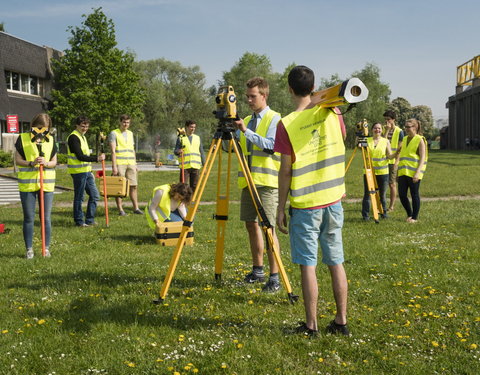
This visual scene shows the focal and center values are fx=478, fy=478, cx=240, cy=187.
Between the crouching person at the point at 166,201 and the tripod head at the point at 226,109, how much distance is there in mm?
3643

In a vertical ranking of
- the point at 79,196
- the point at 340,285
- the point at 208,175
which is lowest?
the point at 340,285

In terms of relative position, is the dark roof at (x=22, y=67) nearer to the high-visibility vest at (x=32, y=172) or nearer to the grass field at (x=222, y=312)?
the high-visibility vest at (x=32, y=172)

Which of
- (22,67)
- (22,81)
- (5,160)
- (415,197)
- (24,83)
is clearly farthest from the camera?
(24,83)

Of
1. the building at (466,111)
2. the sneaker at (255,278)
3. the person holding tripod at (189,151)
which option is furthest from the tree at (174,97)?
the sneaker at (255,278)

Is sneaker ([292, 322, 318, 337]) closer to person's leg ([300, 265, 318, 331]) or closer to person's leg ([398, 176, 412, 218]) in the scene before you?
person's leg ([300, 265, 318, 331])

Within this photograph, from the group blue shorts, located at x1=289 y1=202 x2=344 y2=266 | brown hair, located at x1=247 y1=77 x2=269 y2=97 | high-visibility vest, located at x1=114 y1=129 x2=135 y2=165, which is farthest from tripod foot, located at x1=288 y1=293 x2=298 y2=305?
high-visibility vest, located at x1=114 y1=129 x2=135 y2=165

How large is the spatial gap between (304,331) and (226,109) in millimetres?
2305

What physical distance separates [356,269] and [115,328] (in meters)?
3.43

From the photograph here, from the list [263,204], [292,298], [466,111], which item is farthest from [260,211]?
[466,111]

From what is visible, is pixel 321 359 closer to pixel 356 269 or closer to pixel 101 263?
pixel 356 269

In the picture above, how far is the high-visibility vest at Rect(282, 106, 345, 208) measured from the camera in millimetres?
3992

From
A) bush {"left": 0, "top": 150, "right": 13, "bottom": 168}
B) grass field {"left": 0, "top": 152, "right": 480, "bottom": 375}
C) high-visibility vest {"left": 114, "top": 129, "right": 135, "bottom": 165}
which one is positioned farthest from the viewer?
bush {"left": 0, "top": 150, "right": 13, "bottom": 168}

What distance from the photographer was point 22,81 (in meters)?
40.2

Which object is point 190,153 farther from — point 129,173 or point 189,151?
point 129,173
